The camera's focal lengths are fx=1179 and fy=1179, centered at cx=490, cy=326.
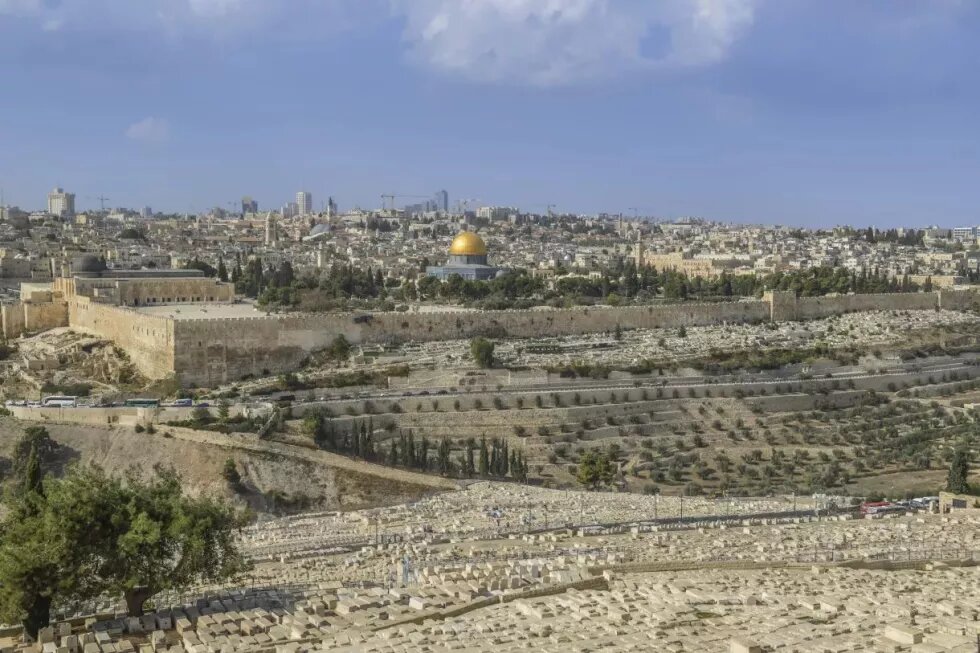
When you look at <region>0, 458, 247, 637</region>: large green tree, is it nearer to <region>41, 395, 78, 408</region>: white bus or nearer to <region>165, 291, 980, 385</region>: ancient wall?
<region>41, 395, 78, 408</region>: white bus

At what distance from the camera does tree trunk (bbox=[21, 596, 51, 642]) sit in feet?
44.9

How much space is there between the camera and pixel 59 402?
2914 centimetres

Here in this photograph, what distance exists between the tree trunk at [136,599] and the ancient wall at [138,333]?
18769 mm

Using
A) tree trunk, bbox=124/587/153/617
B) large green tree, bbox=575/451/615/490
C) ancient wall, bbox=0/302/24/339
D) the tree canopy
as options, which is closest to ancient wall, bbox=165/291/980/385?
ancient wall, bbox=0/302/24/339

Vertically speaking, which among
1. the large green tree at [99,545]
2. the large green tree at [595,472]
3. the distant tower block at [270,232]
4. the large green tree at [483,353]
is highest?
the distant tower block at [270,232]

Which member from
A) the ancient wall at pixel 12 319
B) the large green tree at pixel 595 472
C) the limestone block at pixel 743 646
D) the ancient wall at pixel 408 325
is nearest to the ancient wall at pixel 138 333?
the ancient wall at pixel 408 325

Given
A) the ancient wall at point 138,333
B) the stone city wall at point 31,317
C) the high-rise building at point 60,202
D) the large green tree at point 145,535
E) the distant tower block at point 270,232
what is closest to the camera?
the large green tree at point 145,535

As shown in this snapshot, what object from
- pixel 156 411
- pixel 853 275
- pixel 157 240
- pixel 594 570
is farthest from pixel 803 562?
pixel 157 240

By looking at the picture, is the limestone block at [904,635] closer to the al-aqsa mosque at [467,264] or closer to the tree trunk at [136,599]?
the tree trunk at [136,599]

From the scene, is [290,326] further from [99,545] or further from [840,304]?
[840,304]

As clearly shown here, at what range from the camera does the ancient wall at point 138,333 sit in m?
32.9

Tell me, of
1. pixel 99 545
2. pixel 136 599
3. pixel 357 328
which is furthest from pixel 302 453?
pixel 99 545

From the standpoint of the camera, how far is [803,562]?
17.9 metres

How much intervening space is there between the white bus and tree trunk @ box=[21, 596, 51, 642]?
1555cm
